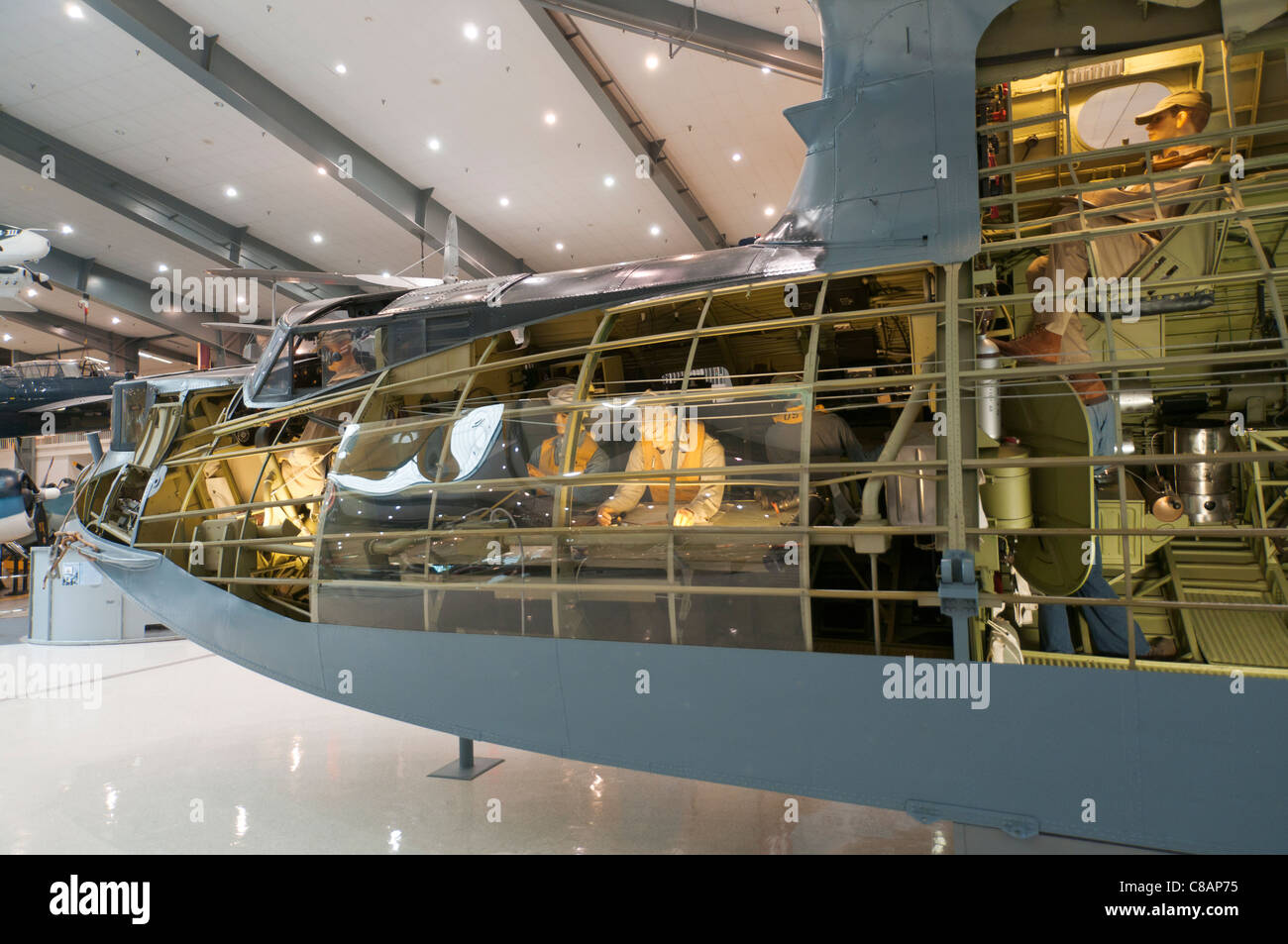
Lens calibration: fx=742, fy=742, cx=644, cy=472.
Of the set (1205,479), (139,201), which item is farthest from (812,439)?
(139,201)

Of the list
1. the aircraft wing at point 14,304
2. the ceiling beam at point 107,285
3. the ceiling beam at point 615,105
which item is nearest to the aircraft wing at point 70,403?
the aircraft wing at point 14,304

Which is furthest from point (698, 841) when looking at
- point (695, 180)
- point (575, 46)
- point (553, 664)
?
point (695, 180)

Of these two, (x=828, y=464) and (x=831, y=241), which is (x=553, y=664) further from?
(x=831, y=241)

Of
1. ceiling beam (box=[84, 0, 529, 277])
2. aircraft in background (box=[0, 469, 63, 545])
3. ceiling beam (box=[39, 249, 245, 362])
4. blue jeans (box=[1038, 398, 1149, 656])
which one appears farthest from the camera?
ceiling beam (box=[39, 249, 245, 362])

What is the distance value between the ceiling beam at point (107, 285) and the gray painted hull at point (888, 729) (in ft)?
79.0

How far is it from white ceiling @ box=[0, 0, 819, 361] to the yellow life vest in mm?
10573

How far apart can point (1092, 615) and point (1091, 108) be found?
1053 cm

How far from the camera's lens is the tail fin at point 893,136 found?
422cm

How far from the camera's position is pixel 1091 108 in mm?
11758

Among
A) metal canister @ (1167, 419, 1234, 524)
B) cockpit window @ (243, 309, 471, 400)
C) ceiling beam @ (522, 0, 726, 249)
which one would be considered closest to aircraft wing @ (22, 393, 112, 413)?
ceiling beam @ (522, 0, 726, 249)

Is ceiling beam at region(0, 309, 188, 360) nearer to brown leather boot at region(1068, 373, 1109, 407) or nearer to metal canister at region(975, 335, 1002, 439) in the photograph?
metal canister at region(975, 335, 1002, 439)

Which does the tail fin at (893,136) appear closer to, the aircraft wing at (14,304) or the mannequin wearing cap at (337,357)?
the mannequin wearing cap at (337,357)

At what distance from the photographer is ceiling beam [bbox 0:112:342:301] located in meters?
17.2

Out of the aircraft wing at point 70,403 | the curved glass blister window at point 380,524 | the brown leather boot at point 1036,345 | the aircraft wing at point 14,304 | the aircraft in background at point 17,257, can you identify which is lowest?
the curved glass blister window at point 380,524
